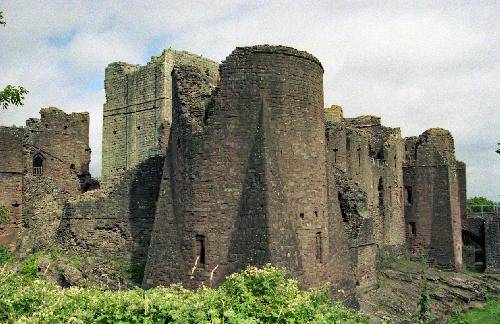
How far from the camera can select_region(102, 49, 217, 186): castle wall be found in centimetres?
3353

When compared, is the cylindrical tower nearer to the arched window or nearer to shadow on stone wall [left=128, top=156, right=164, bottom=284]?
shadow on stone wall [left=128, top=156, right=164, bottom=284]

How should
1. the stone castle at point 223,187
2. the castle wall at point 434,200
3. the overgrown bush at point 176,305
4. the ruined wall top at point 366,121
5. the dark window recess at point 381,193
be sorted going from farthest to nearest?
the ruined wall top at point 366,121 → the castle wall at point 434,200 → the dark window recess at point 381,193 → the stone castle at point 223,187 → the overgrown bush at point 176,305

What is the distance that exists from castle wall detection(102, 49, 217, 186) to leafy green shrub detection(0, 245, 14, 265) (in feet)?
41.7

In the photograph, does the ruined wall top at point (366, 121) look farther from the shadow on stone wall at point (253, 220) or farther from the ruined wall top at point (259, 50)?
the shadow on stone wall at point (253, 220)

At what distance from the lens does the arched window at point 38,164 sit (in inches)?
874

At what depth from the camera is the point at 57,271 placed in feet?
62.1

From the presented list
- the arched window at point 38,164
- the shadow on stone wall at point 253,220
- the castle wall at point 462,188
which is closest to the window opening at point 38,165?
the arched window at point 38,164

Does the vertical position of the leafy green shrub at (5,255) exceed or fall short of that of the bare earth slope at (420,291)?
it exceeds it

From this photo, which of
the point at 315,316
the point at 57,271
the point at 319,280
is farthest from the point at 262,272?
the point at 57,271

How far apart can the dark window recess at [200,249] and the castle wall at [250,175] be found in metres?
0.03

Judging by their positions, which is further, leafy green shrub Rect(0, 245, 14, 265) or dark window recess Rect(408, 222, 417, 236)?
dark window recess Rect(408, 222, 417, 236)

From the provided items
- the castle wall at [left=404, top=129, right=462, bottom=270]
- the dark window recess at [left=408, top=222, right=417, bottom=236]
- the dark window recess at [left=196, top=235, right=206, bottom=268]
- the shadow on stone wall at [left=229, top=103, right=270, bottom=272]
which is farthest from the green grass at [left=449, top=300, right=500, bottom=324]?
the dark window recess at [left=196, top=235, right=206, bottom=268]

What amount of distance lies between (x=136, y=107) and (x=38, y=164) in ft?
41.9

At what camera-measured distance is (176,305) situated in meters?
8.55
